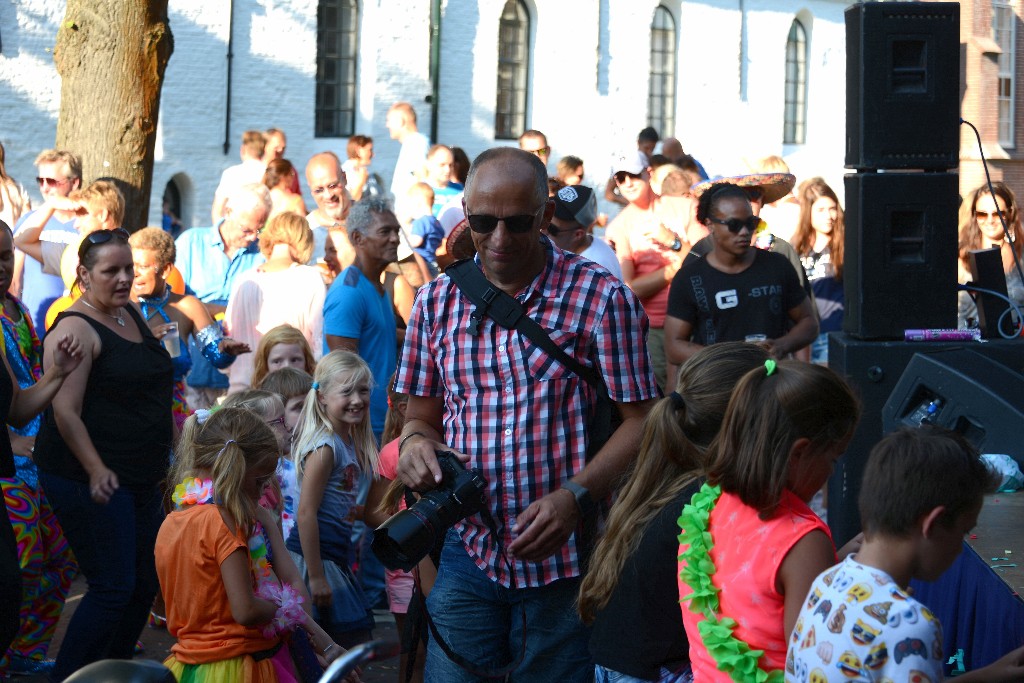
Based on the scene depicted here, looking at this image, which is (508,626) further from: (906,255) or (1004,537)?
(906,255)

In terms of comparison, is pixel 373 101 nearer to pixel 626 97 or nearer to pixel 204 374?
pixel 626 97

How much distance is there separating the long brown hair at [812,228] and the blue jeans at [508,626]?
5.79 meters

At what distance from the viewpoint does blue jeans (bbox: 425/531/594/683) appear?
3.50 metres

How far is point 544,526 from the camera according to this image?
10.5 feet

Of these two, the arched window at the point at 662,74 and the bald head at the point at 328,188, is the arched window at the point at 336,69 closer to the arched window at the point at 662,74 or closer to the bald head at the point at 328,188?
the arched window at the point at 662,74

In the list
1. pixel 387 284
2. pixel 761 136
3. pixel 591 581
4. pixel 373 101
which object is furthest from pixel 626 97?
pixel 591 581

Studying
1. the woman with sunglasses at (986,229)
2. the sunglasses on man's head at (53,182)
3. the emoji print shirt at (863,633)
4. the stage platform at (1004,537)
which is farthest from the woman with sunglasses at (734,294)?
the emoji print shirt at (863,633)

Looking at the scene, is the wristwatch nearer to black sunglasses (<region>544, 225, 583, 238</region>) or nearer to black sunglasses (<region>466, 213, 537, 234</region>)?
black sunglasses (<region>466, 213, 537, 234</region>)

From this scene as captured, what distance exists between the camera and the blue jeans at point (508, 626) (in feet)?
11.5

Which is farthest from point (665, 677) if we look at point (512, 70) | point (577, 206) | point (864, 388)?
point (512, 70)

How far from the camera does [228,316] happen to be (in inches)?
298

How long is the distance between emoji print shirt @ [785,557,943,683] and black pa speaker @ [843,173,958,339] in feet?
11.7

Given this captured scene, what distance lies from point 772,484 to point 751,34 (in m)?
24.0

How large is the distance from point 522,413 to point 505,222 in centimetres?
48
